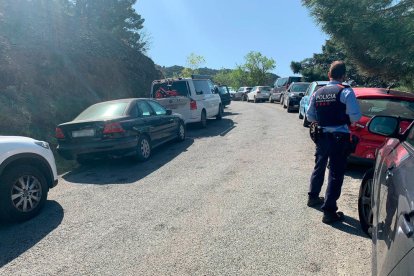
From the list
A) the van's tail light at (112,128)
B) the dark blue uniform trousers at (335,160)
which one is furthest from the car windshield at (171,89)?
the dark blue uniform trousers at (335,160)

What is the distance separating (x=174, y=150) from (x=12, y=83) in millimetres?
6703

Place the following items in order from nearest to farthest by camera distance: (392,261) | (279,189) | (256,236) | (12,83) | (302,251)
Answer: (392,261)
(302,251)
(256,236)
(279,189)
(12,83)

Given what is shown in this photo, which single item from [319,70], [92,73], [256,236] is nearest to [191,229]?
[256,236]

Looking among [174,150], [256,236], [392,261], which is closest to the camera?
[392,261]

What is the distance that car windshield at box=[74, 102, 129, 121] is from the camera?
750 cm

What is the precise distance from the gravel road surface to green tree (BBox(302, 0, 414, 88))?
10.9ft

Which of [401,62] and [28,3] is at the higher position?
[28,3]

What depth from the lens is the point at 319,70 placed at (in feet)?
144

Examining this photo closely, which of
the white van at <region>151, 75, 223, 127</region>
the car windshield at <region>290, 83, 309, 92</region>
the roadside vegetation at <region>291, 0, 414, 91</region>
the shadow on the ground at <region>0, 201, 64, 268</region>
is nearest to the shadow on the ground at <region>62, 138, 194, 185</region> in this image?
the shadow on the ground at <region>0, 201, 64, 268</region>

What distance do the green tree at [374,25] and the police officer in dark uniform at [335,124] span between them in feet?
15.5

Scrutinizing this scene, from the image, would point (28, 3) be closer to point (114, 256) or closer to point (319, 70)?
point (114, 256)

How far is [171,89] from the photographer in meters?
12.3

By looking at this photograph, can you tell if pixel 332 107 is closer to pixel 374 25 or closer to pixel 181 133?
pixel 374 25

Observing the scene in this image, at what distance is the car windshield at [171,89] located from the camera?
12.2m
